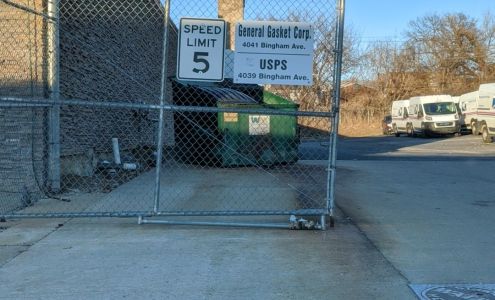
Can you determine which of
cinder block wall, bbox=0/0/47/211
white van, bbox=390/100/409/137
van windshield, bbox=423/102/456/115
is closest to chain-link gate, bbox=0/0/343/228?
cinder block wall, bbox=0/0/47/211

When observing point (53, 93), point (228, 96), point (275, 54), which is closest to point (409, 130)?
point (228, 96)

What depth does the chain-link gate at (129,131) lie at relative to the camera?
6.92 meters

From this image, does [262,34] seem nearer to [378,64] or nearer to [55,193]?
[55,193]

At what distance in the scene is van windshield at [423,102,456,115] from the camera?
35.2 meters

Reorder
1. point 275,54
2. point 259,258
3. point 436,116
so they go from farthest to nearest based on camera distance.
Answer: point 436,116
point 275,54
point 259,258

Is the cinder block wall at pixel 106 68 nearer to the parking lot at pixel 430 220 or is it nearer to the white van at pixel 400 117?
the parking lot at pixel 430 220

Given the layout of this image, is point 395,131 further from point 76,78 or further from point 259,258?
point 259,258

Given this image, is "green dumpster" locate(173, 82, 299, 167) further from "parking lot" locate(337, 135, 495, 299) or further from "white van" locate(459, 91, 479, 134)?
"white van" locate(459, 91, 479, 134)

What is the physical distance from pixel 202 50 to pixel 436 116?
30935 mm

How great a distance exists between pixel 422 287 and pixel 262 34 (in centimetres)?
332

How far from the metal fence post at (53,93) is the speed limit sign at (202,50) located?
3.24 m

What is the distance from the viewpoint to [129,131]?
15234 mm

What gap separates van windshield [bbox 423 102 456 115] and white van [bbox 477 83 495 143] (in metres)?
4.78

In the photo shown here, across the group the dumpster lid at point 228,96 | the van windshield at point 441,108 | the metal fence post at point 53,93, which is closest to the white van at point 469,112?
the van windshield at point 441,108
